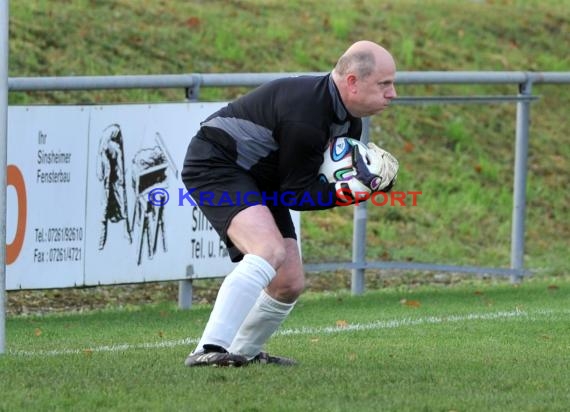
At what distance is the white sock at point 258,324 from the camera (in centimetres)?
721

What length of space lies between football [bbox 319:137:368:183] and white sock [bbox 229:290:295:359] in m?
0.72

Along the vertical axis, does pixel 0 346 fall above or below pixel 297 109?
below

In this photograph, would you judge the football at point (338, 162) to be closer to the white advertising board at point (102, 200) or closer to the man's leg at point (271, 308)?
the man's leg at point (271, 308)

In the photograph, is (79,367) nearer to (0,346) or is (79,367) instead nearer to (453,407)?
(0,346)

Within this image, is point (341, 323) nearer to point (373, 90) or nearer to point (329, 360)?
point (329, 360)

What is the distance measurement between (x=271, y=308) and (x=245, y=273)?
503mm

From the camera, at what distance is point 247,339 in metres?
7.27

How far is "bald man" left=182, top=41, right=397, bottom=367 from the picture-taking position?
6.80 m

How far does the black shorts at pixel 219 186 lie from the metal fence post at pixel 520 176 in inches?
212

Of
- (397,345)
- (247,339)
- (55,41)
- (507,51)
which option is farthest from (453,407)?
(507,51)

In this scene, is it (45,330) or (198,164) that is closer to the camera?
(198,164)

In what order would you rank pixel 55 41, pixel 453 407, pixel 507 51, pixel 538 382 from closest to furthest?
pixel 453 407 < pixel 538 382 < pixel 55 41 < pixel 507 51

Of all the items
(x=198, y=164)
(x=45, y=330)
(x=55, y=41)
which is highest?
(x=55, y=41)

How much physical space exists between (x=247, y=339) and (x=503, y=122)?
11663 millimetres
